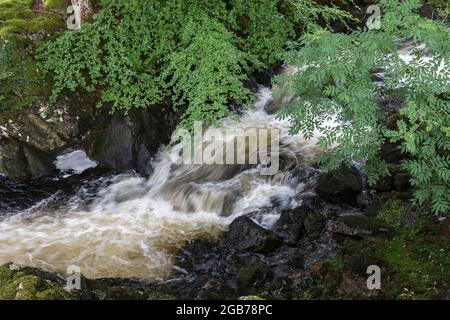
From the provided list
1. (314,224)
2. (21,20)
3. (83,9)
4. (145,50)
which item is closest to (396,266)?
(314,224)

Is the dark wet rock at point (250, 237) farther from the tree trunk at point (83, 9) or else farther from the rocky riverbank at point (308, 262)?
the tree trunk at point (83, 9)

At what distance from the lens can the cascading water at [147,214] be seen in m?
8.14

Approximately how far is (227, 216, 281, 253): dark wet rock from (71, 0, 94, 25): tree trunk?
699 cm

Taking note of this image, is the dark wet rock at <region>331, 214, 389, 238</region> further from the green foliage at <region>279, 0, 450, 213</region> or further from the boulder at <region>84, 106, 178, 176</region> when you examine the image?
the boulder at <region>84, 106, 178, 176</region>

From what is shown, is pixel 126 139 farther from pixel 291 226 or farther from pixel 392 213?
pixel 392 213

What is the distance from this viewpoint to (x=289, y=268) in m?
7.39

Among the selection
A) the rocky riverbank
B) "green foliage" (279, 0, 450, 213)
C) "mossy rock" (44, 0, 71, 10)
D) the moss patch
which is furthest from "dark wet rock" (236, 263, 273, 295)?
"mossy rock" (44, 0, 71, 10)

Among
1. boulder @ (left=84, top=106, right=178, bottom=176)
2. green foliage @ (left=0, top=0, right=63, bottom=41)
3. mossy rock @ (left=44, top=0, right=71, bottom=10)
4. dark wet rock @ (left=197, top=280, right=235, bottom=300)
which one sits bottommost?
dark wet rock @ (left=197, top=280, right=235, bottom=300)

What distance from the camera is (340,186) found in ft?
28.6

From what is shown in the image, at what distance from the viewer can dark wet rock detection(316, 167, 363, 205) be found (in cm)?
873

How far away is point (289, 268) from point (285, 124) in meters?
5.26
